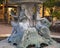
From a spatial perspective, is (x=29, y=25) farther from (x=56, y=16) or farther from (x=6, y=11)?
(x=6, y=11)

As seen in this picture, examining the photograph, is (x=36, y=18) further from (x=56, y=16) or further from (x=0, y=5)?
(x=0, y=5)

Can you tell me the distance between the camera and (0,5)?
23.8 m

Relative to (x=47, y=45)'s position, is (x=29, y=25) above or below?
above

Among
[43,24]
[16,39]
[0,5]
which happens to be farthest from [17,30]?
[0,5]

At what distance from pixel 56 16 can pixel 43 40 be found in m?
8.48

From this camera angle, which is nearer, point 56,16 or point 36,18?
point 36,18

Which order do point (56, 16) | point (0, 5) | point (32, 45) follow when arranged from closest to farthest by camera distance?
point (32, 45)
point (56, 16)
point (0, 5)

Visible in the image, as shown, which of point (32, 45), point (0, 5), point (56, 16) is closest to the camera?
point (32, 45)

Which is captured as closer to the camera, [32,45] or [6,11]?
[32,45]

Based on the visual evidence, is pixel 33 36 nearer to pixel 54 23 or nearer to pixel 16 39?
pixel 16 39

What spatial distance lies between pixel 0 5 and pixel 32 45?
50.6ft

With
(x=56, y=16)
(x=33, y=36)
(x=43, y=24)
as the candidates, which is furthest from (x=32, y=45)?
(x=56, y=16)

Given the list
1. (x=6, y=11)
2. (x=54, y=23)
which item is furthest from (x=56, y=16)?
(x=6, y=11)

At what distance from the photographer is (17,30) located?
918 centimetres
